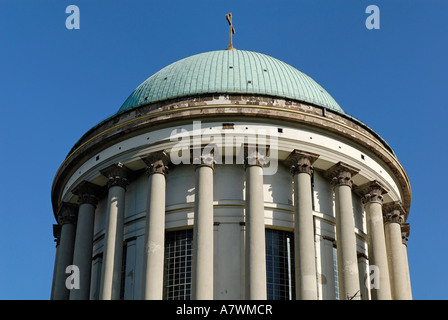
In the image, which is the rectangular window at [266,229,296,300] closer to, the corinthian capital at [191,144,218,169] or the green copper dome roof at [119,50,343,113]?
the corinthian capital at [191,144,218,169]

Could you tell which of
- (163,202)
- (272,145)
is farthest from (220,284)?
(272,145)

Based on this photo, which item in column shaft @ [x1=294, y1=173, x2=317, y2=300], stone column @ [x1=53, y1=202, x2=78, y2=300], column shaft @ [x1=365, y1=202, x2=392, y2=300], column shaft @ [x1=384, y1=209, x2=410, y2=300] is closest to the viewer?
column shaft @ [x1=294, y1=173, x2=317, y2=300]

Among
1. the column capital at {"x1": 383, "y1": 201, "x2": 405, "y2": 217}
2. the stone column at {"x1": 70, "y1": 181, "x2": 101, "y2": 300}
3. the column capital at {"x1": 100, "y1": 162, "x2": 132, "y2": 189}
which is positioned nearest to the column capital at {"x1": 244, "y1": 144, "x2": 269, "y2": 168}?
the column capital at {"x1": 100, "y1": 162, "x2": 132, "y2": 189}

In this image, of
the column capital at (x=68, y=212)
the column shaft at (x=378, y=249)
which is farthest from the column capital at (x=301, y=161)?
the column capital at (x=68, y=212)

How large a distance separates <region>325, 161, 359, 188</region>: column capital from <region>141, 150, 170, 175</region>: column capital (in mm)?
9868

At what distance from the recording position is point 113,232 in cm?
4666

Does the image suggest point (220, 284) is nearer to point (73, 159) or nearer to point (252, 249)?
point (252, 249)

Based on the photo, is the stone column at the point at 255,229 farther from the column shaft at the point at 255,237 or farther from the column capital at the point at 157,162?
the column capital at the point at 157,162

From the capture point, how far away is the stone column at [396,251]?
4972cm

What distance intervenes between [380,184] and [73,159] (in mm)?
19731

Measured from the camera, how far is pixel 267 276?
44.7m

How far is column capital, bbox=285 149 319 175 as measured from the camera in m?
46.6

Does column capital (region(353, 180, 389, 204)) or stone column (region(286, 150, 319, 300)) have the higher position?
column capital (region(353, 180, 389, 204))

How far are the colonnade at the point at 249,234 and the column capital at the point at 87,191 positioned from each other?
0.06m
